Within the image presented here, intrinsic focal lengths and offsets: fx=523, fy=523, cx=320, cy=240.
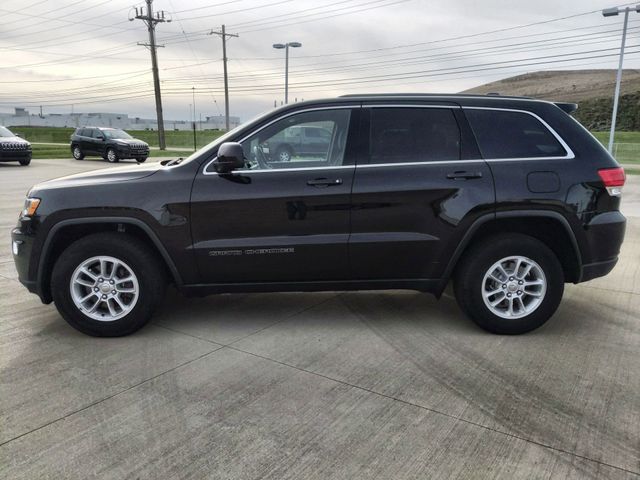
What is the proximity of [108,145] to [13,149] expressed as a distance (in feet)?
13.7

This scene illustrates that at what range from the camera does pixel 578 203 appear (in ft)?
12.9

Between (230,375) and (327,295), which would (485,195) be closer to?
(327,295)

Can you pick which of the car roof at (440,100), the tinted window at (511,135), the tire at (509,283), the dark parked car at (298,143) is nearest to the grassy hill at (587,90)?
the car roof at (440,100)

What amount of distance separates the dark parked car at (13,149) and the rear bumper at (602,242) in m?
22.4

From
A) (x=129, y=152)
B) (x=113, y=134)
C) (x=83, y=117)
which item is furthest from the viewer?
(x=83, y=117)

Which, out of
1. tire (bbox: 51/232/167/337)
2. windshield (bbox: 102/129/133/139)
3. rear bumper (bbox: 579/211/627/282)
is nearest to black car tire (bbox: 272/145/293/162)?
tire (bbox: 51/232/167/337)

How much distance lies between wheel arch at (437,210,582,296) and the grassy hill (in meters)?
84.0

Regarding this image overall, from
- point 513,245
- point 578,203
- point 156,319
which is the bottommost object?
point 156,319

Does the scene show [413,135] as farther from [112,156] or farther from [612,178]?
[112,156]

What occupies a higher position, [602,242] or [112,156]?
[602,242]

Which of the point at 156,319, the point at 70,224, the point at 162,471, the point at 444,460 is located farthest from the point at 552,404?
the point at 70,224

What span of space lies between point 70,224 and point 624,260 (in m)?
6.13

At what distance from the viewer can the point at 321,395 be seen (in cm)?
316

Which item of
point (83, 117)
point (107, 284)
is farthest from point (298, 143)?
point (83, 117)
